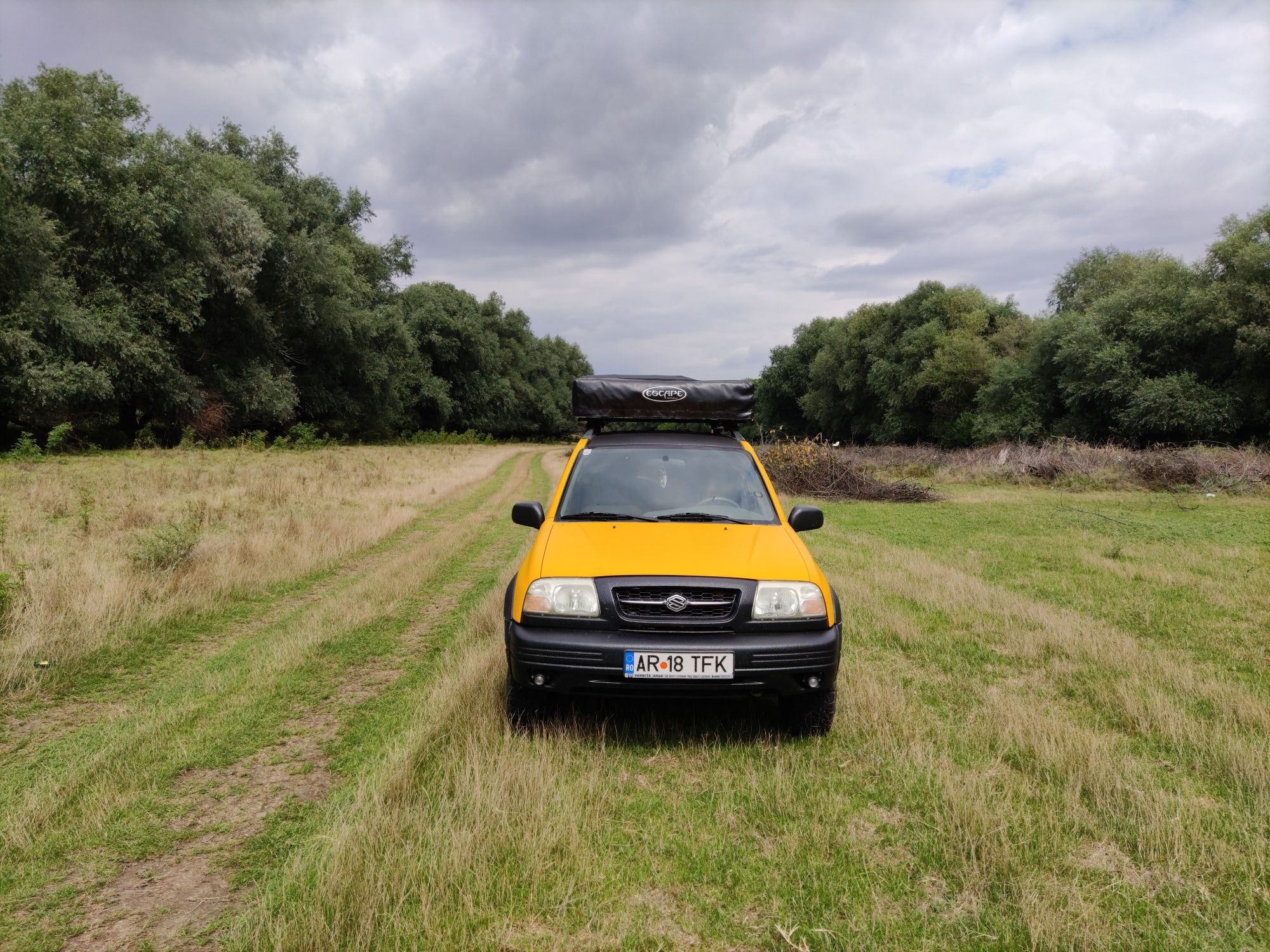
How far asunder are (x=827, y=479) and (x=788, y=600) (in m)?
18.2

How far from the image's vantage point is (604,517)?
498cm

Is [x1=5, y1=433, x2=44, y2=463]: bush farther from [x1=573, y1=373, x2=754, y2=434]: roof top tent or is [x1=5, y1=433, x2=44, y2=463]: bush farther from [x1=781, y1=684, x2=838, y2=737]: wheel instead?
[x1=781, y1=684, x2=838, y2=737]: wheel

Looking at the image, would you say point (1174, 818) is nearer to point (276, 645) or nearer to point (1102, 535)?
point (276, 645)

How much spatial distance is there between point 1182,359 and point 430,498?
33.9 metres

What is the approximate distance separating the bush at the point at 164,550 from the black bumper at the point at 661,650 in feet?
20.0

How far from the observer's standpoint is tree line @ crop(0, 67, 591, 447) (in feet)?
71.9

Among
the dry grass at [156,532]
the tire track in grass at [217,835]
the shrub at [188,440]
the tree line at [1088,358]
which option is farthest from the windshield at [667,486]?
the shrub at [188,440]

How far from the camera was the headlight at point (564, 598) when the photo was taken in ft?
13.2

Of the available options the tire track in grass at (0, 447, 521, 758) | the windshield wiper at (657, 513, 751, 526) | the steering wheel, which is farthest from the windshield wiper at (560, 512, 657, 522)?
the tire track in grass at (0, 447, 521, 758)

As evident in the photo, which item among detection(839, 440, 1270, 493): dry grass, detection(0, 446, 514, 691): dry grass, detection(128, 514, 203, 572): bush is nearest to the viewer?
detection(0, 446, 514, 691): dry grass

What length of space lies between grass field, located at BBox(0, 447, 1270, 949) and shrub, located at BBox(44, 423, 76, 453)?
48.8 feet

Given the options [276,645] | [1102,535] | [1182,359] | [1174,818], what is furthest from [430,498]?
[1182,359]

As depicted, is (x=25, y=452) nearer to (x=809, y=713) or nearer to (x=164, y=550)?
(x=164, y=550)

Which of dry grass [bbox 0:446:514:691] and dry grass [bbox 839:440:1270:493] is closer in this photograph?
dry grass [bbox 0:446:514:691]
